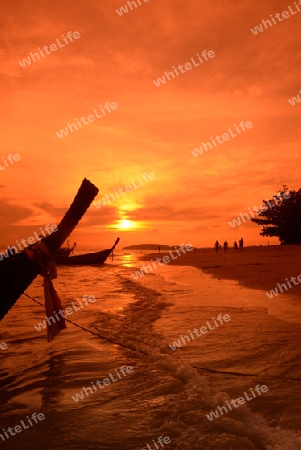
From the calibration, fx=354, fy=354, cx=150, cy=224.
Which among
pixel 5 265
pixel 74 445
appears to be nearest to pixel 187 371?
pixel 74 445

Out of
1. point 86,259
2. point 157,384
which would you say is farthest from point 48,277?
point 86,259

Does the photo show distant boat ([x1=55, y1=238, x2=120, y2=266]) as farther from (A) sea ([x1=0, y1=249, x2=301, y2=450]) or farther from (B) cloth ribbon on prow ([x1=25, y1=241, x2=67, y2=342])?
(B) cloth ribbon on prow ([x1=25, y1=241, x2=67, y2=342])

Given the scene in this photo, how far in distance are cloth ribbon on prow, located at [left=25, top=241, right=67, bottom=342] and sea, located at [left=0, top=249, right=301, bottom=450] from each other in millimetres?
979

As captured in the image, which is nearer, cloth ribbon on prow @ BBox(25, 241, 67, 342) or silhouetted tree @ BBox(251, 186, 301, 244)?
cloth ribbon on prow @ BBox(25, 241, 67, 342)

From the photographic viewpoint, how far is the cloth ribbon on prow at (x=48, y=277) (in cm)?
575

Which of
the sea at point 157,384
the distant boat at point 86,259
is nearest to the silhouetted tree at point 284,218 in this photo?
the distant boat at point 86,259

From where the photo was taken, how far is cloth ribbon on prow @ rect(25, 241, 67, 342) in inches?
226

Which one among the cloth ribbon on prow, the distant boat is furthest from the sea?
the distant boat

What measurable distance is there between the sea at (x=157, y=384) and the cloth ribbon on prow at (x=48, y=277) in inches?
38.6

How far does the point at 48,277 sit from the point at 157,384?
2502mm

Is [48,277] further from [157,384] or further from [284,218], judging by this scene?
[284,218]

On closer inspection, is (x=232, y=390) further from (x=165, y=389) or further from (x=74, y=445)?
(x=74, y=445)

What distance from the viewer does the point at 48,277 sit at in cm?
589

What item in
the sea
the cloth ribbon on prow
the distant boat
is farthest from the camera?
the distant boat
